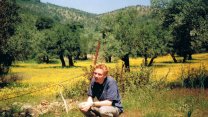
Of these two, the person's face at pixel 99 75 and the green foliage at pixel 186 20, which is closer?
the person's face at pixel 99 75

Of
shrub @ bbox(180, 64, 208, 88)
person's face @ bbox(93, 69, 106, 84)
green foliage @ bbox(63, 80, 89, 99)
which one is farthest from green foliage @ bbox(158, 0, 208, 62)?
person's face @ bbox(93, 69, 106, 84)

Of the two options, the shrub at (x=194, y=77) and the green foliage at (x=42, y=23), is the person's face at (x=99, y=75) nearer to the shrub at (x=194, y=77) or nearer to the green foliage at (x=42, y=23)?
the shrub at (x=194, y=77)

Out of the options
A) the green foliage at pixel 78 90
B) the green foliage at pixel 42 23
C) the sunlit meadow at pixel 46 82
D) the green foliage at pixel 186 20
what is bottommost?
the sunlit meadow at pixel 46 82

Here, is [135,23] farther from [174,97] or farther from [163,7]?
[174,97]

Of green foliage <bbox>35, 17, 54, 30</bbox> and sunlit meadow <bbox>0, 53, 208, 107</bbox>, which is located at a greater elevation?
green foliage <bbox>35, 17, 54, 30</bbox>

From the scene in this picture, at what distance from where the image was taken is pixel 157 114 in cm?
1245

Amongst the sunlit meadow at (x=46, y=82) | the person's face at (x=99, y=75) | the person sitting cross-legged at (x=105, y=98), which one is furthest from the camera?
the sunlit meadow at (x=46, y=82)

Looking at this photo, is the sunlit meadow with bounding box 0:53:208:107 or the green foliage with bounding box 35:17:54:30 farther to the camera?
the green foliage with bounding box 35:17:54:30

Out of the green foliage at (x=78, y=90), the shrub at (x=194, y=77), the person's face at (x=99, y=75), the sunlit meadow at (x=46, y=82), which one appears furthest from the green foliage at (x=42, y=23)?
the person's face at (x=99, y=75)

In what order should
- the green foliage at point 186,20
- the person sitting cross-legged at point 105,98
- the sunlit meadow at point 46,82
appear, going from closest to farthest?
the person sitting cross-legged at point 105,98
the sunlit meadow at point 46,82
the green foliage at point 186,20

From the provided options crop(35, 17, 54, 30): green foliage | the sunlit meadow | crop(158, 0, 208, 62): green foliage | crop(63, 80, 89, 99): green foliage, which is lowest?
the sunlit meadow

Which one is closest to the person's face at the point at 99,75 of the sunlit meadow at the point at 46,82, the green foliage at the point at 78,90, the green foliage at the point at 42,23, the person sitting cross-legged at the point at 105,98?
the person sitting cross-legged at the point at 105,98

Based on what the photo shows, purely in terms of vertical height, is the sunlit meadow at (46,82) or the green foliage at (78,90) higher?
the green foliage at (78,90)

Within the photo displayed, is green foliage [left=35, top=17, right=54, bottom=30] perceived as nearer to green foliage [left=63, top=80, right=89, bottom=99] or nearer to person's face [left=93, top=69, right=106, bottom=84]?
green foliage [left=63, top=80, right=89, bottom=99]
